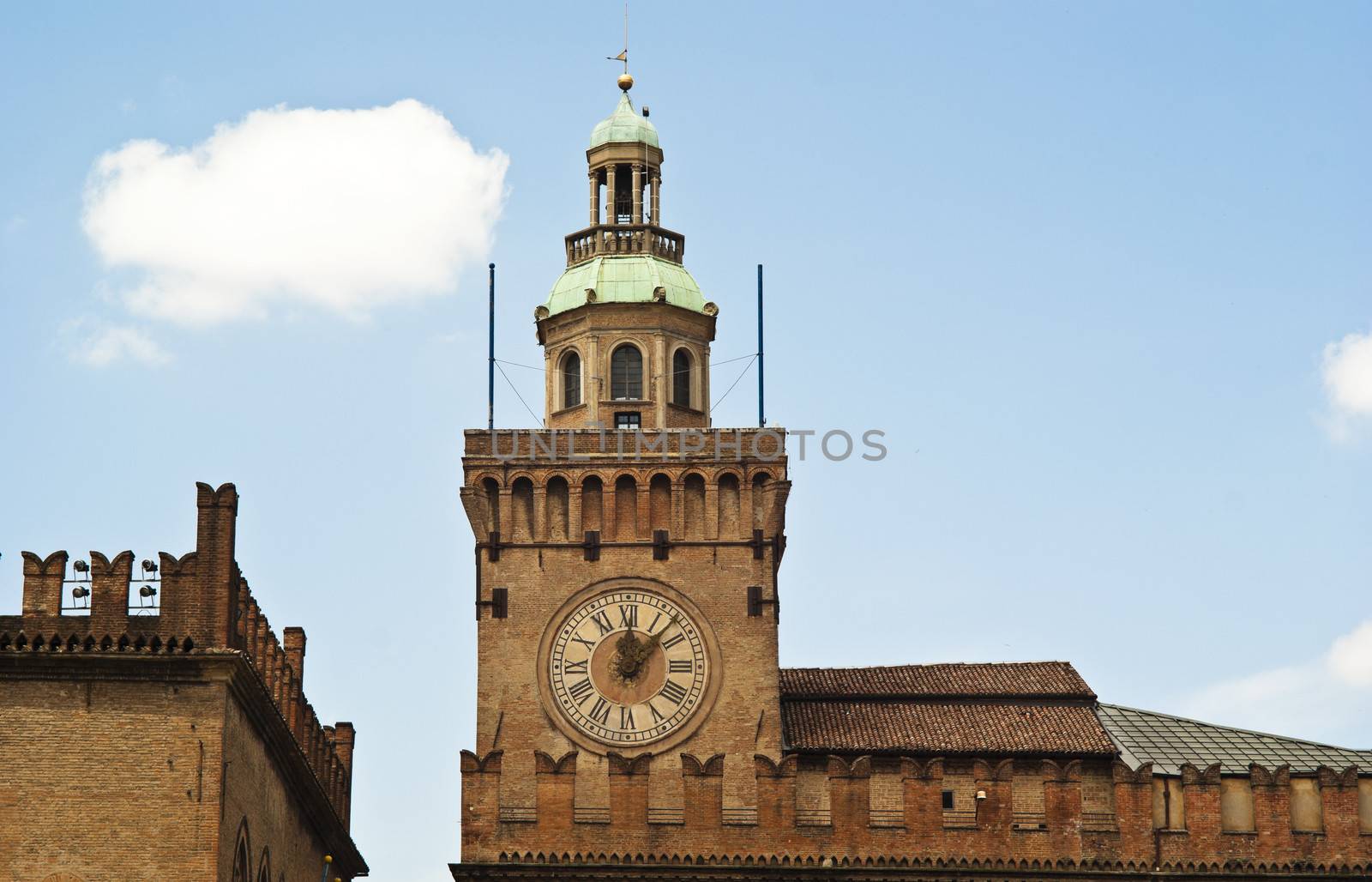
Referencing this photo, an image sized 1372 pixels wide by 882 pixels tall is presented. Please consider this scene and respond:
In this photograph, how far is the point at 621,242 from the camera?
68938 mm

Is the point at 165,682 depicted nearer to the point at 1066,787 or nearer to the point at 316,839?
the point at 316,839

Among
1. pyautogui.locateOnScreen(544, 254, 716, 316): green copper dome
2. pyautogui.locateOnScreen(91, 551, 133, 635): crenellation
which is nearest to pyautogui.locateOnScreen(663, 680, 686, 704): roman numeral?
pyautogui.locateOnScreen(544, 254, 716, 316): green copper dome

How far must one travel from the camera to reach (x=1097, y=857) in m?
61.7

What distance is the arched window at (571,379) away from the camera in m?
67.1

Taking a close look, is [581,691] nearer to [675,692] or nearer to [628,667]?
[628,667]

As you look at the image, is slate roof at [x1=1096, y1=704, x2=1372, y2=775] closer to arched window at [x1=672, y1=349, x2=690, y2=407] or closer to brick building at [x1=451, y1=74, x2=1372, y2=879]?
brick building at [x1=451, y1=74, x2=1372, y2=879]

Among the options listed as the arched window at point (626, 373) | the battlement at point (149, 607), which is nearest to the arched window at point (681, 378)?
the arched window at point (626, 373)

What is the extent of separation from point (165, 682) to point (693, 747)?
21.5 metres

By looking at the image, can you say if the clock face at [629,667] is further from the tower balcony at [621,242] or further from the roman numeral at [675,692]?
the tower balcony at [621,242]

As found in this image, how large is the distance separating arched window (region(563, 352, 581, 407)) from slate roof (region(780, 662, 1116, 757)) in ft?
25.4

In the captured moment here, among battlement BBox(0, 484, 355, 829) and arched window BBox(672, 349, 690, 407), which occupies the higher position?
arched window BBox(672, 349, 690, 407)

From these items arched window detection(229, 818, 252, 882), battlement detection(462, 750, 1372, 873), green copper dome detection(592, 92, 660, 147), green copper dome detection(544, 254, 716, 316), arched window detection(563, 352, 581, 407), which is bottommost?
arched window detection(229, 818, 252, 882)

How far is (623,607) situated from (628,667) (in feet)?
4.32

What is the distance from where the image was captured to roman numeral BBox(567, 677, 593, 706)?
63.9 meters
